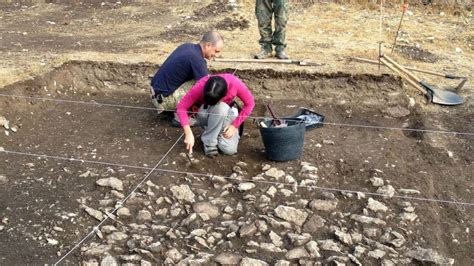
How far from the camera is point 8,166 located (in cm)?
516

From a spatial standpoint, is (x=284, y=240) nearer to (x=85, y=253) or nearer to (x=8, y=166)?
(x=85, y=253)

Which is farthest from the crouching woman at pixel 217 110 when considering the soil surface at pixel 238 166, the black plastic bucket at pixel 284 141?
the black plastic bucket at pixel 284 141

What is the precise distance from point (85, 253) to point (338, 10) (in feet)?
27.4

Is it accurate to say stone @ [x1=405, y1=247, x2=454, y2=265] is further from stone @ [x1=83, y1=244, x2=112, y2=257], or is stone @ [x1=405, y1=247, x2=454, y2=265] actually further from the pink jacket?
stone @ [x1=83, y1=244, x2=112, y2=257]

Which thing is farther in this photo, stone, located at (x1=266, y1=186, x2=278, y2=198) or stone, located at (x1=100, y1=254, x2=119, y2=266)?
stone, located at (x1=266, y1=186, x2=278, y2=198)

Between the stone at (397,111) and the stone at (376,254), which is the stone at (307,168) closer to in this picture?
the stone at (376,254)

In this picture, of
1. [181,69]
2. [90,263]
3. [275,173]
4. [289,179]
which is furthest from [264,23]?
[90,263]

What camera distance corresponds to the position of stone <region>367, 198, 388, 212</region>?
464 centimetres

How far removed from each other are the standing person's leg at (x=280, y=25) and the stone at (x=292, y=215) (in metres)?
3.50

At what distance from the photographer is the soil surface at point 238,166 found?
166 inches

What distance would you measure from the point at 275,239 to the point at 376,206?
3.39 feet

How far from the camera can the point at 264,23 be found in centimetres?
770

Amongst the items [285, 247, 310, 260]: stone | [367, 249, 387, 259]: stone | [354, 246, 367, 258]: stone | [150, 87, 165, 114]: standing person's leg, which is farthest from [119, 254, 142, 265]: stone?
[150, 87, 165, 114]: standing person's leg

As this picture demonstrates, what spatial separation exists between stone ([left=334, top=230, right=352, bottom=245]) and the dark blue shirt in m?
2.34
